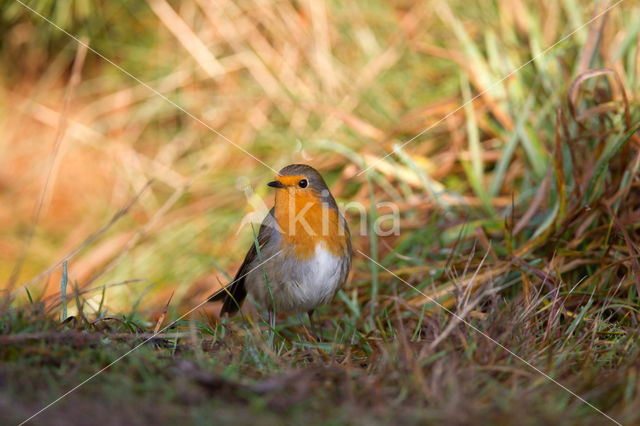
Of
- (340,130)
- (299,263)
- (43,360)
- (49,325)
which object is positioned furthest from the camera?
(340,130)

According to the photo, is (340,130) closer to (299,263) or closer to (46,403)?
(299,263)

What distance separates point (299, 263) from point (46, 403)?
4.82 ft

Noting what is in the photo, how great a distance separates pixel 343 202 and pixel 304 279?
1.30m

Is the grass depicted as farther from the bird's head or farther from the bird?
the bird's head

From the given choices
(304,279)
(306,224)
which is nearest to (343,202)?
(306,224)

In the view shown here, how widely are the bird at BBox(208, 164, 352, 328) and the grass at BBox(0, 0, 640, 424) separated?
17 centimetres

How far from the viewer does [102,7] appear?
16.5 ft

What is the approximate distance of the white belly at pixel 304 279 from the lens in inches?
116

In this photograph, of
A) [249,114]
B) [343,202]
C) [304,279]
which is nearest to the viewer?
[304,279]

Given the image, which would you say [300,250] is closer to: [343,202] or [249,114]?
[343,202]

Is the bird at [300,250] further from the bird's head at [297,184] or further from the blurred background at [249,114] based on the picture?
the blurred background at [249,114]

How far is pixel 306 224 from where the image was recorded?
301 centimetres

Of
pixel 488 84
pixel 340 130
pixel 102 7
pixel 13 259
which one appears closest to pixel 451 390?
pixel 488 84

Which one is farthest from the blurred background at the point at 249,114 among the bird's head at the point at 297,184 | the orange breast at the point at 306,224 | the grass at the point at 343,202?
the bird's head at the point at 297,184
